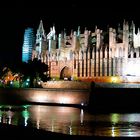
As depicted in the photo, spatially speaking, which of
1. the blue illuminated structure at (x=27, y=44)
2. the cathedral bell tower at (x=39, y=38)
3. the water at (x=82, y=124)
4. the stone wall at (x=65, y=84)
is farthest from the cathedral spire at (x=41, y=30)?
the water at (x=82, y=124)

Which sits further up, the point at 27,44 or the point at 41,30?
the point at 41,30

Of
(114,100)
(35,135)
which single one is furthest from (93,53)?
(35,135)

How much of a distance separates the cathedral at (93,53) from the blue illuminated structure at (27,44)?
9.71 ft

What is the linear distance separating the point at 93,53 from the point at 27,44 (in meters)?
20.8

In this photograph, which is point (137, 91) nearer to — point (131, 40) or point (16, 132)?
point (131, 40)

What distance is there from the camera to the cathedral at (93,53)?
53.9m

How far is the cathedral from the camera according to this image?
53888 millimetres

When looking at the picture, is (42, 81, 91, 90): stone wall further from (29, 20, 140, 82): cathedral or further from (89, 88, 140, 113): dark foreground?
(89, 88, 140, 113): dark foreground

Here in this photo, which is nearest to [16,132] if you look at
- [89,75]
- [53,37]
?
[89,75]

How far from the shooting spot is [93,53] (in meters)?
59.7

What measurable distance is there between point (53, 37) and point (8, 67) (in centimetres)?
1542

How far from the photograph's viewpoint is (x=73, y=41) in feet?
209

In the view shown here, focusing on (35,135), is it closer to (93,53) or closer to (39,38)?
(93,53)

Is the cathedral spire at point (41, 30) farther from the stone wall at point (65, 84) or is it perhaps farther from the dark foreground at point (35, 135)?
Result: the dark foreground at point (35, 135)
